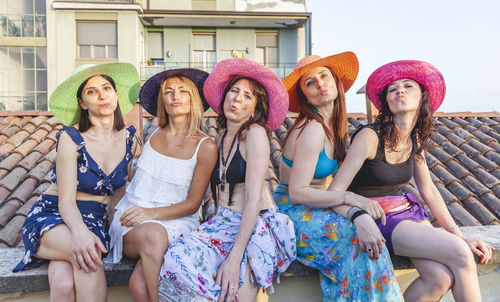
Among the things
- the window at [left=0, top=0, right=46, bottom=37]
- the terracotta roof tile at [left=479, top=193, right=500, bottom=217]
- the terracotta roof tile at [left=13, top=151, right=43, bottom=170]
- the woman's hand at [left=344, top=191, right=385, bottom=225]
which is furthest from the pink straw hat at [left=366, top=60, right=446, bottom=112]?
the window at [left=0, top=0, right=46, bottom=37]

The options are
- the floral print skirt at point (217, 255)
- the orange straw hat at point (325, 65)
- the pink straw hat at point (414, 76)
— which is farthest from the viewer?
the orange straw hat at point (325, 65)

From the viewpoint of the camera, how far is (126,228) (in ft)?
6.87

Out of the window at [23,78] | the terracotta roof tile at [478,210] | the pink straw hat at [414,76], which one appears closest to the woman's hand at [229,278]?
the pink straw hat at [414,76]

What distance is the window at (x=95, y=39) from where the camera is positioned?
16.9m

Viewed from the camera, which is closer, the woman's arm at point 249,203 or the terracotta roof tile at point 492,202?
the woman's arm at point 249,203

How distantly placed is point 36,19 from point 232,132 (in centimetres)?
1918

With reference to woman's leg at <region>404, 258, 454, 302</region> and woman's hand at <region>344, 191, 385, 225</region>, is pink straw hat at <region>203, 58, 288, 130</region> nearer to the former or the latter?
woman's hand at <region>344, 191, 385, 225</region>

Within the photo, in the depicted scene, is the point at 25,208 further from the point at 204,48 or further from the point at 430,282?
the point at 204,48

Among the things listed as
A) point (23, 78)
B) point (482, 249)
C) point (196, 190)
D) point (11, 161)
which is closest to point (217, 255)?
point (196, 190)

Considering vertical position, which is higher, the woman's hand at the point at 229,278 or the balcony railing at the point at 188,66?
the balcony railing at the point at 188,66

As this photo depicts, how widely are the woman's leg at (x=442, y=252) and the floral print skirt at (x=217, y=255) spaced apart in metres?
0.62

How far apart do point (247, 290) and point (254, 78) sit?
129 cm

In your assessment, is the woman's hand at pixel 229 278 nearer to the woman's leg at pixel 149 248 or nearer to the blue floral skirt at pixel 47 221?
the woman's leg at pixel 149 248

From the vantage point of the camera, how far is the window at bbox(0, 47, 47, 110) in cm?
1753
